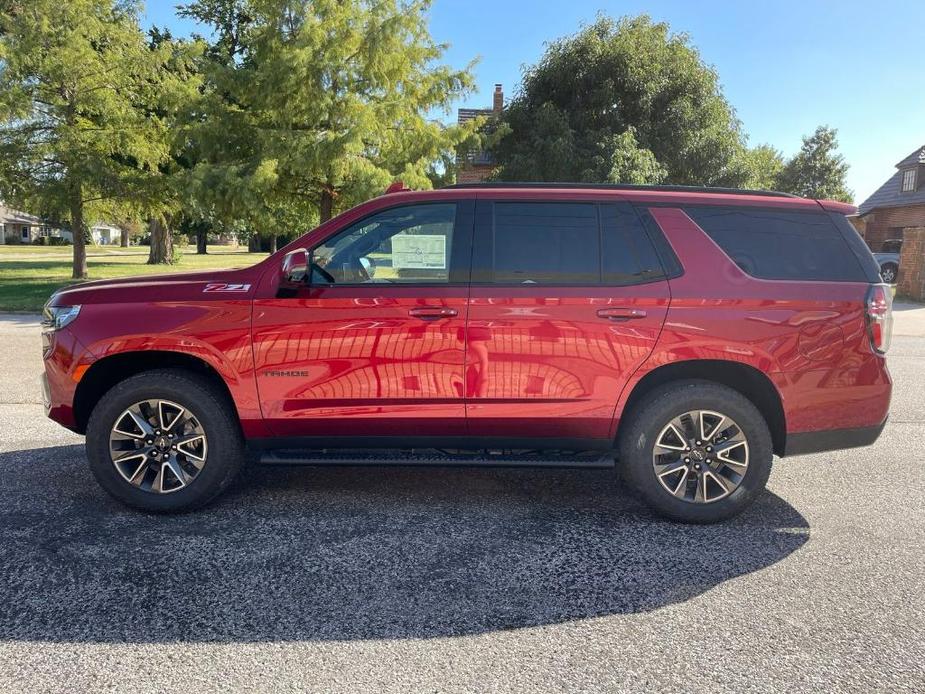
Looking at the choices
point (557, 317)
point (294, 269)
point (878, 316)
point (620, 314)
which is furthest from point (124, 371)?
point (878, 316)

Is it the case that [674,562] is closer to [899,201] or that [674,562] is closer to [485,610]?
[485,610]

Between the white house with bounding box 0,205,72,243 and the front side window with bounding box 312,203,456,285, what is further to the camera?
the white house with bounding box 0,205,72,243

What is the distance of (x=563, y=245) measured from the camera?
3859mm

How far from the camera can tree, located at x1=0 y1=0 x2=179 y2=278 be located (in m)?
18.2

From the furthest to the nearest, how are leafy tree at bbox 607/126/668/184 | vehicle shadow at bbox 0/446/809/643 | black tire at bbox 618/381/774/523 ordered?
leafy tree at bbox 607/126/668/184
black tire at bbox 618/381/774/523
vehicle shadow at bbox 0/446/809/643

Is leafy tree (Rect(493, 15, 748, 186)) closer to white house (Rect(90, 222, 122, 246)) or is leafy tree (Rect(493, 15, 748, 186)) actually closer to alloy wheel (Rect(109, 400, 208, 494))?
alloy wheel (Rect(109, 400, 208, 494))

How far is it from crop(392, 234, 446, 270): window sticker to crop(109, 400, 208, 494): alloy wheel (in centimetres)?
152

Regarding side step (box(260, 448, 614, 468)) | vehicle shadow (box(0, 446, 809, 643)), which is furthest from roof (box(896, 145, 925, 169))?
side step (box(260, 448, 614, 468))

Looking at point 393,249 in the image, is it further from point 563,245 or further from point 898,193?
point 898,193

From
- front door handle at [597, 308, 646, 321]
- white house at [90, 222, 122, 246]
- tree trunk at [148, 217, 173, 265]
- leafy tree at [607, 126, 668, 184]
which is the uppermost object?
white house at [90, 222, 122, 246]

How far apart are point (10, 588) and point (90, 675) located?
93 cm

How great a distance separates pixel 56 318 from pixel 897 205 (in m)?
38.5

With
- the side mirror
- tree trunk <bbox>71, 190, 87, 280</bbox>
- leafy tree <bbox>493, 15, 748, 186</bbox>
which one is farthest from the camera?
leafy tree <bbox>493, 15, 748, 186</bbox>

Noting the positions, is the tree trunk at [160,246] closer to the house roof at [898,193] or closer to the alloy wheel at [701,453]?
the alloy wheel at [701,453]
